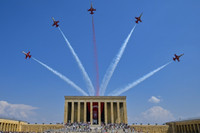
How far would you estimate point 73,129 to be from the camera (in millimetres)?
41156

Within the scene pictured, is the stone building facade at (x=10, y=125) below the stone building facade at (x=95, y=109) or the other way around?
below

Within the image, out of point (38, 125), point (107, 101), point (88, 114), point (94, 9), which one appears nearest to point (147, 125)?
point (107, 101)

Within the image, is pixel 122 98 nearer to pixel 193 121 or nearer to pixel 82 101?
pixel 82 101

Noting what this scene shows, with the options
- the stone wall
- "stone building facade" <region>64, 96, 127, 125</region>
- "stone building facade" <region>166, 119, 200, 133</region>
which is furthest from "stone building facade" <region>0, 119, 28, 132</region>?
"stone building facade" <region>166, 119, 200, 133</region>

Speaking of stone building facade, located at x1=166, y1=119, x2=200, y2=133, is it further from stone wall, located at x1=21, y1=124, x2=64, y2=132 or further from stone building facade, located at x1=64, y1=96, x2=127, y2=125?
A: stone wall, located at x1=21, y1=124, x2=64, y2=132

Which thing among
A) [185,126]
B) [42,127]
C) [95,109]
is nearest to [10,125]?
[42,127]

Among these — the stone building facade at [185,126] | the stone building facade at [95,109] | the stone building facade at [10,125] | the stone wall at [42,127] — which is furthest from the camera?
the stone building facade at [95,109]

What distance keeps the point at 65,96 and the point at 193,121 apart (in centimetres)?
3709

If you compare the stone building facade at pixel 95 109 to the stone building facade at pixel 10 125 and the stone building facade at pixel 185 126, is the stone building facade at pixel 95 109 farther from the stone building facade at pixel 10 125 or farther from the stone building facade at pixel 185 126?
the stone building facade at pixel 185 126

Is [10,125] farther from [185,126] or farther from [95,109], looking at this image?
[185,126]

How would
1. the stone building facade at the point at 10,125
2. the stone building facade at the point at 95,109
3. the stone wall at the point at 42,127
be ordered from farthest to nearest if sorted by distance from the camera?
1. the stone building facade at the point at 95,109
2. the stone wall at the point at 42,127
3. the stone building facade at the point at 10,125

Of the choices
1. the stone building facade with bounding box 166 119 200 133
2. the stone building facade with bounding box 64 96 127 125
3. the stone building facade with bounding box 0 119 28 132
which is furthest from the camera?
the stone building facade with bounding box 64 96 127 125

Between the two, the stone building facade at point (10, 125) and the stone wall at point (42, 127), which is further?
the stone wall at point (42, 127)

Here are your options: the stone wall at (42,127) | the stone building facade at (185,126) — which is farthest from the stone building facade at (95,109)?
the stone building facade at (185,126)
